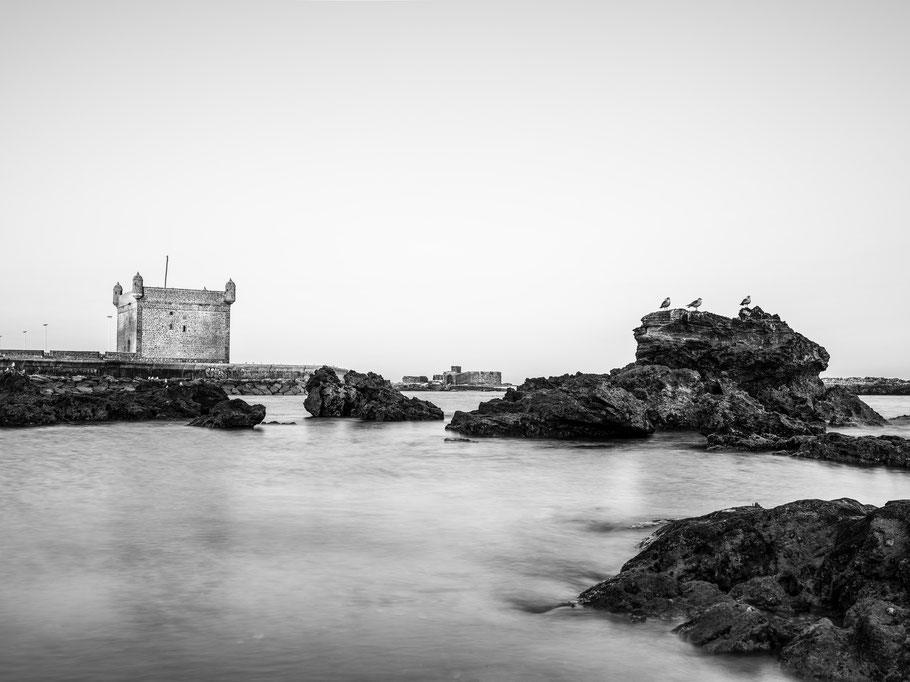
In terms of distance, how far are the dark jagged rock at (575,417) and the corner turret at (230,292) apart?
2192 inches

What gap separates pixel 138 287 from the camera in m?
67.1

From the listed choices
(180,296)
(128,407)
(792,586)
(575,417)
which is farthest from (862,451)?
(180,296)

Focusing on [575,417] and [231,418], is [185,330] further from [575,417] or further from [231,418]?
[575,417]

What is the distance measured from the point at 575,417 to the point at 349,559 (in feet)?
44.7

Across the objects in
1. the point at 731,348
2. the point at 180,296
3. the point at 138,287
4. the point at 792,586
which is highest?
the point at 138,287

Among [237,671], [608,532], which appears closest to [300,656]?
[237,671]

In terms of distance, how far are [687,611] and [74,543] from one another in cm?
615

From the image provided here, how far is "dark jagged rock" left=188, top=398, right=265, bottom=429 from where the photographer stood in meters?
23.0

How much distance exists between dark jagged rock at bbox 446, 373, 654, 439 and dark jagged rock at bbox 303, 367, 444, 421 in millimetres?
8256

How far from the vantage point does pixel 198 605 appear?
5094 millimetres

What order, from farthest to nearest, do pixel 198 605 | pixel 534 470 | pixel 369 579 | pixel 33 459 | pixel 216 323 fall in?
pixel 216 323 < pixel 33 459 < pixel 534 470 < pixel 369 579 < pixel 198 605

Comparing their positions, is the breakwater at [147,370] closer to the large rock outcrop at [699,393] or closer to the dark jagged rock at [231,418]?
the dark jagged rock at [231,418]

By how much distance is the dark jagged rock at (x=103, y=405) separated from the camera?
76.6 feet

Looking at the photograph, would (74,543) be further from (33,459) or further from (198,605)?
(33,459)
